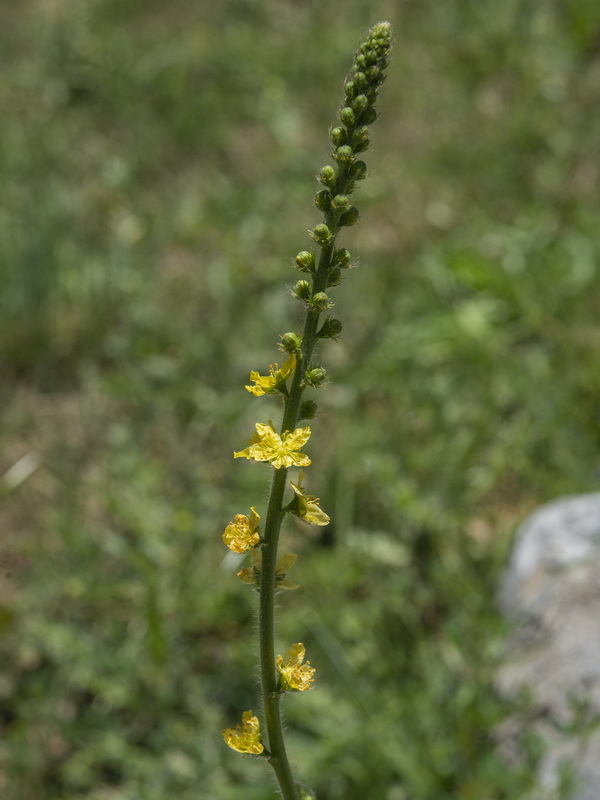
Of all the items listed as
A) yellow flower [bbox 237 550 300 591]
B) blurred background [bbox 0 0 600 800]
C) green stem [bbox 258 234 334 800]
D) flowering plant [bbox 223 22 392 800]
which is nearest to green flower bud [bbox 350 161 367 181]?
flowering plant [bbox 223 22 392 800]

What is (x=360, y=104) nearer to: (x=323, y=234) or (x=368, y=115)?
(x=368, y=115)

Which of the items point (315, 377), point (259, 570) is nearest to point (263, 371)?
point (259, 570)

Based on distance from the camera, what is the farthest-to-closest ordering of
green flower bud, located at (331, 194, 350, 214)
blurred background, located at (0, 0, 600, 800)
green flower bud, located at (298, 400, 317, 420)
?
1. blurred background, located at (0, 0, 600, 800)
2. green flower bud, located at (298, 400, 317, 420)
3. green flower bud, located at (331, 194, 350, 214)

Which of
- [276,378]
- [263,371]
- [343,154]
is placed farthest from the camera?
[263,371]

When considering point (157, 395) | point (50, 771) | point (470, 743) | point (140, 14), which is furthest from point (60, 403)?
point (140, 14)

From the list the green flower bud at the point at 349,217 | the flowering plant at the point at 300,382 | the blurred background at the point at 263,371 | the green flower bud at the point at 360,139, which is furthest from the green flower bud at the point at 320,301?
the blurred background at the point at 263,371

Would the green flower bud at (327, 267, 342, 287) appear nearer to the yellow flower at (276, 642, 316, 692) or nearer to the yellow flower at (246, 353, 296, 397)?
the yellow flower at (246, 353, 296, 397)

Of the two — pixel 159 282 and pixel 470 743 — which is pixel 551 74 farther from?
pixel 470 743
